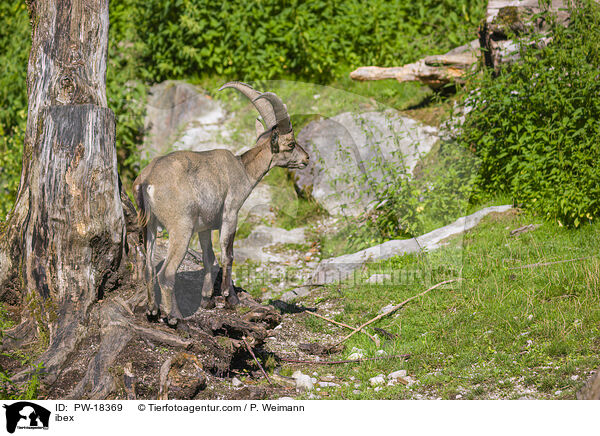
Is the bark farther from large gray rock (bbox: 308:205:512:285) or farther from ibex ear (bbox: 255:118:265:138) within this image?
ibex ear (bbox: 255:118:265:138)

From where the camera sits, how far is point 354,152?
10984 millimetres

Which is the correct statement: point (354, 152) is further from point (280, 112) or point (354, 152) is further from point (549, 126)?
point (280, 112)

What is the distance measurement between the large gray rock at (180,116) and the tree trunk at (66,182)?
5.88 meters

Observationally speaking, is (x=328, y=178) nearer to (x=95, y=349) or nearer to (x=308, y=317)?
(x=308, y=317)

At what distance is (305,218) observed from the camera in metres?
10.9

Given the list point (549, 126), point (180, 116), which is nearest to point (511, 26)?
point (549, 126)

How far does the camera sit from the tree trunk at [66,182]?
609 centimetres

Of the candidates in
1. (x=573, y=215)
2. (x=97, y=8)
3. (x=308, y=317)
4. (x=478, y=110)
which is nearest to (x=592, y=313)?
(x=573, y=215)

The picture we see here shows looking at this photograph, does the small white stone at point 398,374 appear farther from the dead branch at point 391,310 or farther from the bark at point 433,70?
the bark at point 433,70

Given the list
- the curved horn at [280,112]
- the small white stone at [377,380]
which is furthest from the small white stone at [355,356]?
the curved horn at [280,112]

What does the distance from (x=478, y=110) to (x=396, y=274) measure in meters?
3.32

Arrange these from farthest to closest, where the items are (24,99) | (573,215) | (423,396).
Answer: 1. (24,99)
2. (573,215)
3. (423,396)

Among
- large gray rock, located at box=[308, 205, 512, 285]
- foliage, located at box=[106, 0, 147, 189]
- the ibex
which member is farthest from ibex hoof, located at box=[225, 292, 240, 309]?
foliage, located at box=[106, 0, 147, 189]

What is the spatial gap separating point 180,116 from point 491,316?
25.9 feet
